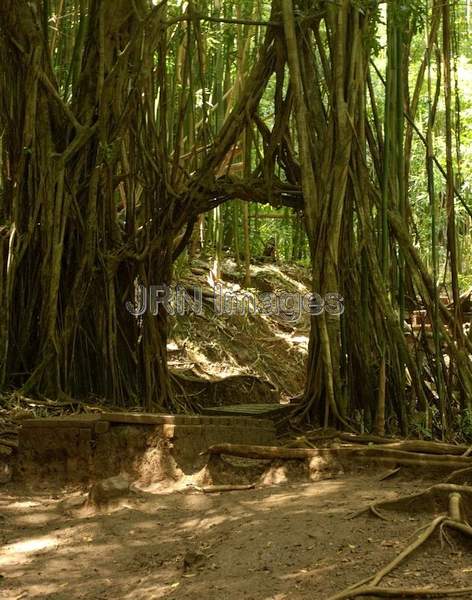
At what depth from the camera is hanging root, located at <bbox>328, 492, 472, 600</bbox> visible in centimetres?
263

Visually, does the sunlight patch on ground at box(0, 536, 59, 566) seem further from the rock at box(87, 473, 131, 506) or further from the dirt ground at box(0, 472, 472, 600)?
the rock at box(87, 473, 131, 506)

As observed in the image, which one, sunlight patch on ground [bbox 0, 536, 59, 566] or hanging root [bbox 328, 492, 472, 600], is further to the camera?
sunlight patch on ground [bbox 0, 536, 59, 566]

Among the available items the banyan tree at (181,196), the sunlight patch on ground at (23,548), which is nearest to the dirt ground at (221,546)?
the sunlight patch on ground at (23,548)

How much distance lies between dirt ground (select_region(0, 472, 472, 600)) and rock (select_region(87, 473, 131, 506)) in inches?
2.2

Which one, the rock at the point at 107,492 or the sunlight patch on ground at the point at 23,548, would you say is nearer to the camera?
the sunlight patch on ground at the point at 23,548

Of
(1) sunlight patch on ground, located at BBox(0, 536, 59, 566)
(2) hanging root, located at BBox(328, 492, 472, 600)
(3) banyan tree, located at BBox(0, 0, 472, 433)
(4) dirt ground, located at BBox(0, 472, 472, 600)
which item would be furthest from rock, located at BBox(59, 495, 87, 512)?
(2) hanging root, located at BBox(328, 492, 472, 600)

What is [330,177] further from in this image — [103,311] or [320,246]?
[103,311]

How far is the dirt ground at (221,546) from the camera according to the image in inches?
116

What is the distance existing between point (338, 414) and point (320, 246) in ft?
3.32

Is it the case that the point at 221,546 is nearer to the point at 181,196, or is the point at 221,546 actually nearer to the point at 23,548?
the point at 23,548

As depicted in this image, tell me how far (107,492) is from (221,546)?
3.44 feet

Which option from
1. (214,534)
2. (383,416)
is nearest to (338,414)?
(383,416)

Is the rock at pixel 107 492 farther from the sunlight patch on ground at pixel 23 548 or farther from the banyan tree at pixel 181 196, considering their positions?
the banyan tree at pixel 181 196

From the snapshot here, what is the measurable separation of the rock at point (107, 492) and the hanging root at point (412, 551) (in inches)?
60.4
